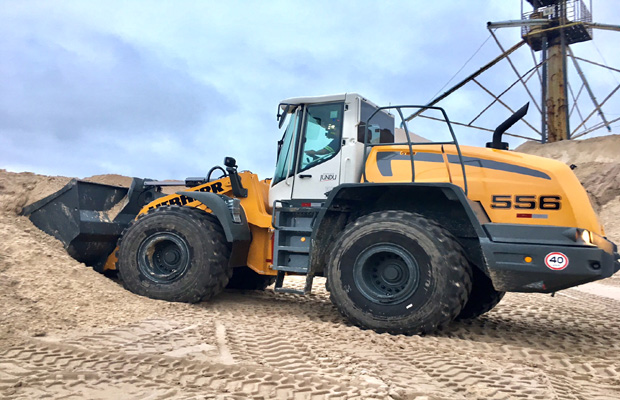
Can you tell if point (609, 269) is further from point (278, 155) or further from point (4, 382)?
point (4, 382)

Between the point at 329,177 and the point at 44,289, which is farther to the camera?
the point at 329,177

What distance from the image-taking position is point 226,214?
268 inches

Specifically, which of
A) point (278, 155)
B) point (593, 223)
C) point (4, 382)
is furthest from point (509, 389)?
point (278, 155)

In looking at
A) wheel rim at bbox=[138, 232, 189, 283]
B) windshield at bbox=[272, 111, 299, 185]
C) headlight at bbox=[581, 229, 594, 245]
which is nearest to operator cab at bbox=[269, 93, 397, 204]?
windshield at bbox=[272, 111, 299, 185]

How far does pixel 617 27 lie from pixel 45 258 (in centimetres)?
2489

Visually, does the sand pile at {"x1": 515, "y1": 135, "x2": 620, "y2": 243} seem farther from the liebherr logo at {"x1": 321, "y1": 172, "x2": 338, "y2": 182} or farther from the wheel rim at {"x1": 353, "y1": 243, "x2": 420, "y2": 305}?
the wheel rim at {"x1": 353, "y1": 243, "x2": 420, "y2": 305}

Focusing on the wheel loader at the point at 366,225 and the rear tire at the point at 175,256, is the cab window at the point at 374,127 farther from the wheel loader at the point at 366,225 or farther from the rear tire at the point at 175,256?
the rear tire at the point at 175,256

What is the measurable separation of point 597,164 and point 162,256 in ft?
82.4

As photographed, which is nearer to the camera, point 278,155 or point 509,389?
point 509,389

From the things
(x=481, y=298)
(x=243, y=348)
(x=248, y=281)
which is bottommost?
(x=243, y=348)

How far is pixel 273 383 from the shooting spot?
3721 mm

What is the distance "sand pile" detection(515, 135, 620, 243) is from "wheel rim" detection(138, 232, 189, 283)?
21244 millimetres

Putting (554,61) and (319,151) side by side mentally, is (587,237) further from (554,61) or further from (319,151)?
(554,61)

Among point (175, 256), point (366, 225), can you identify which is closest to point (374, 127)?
point (366, 225)
